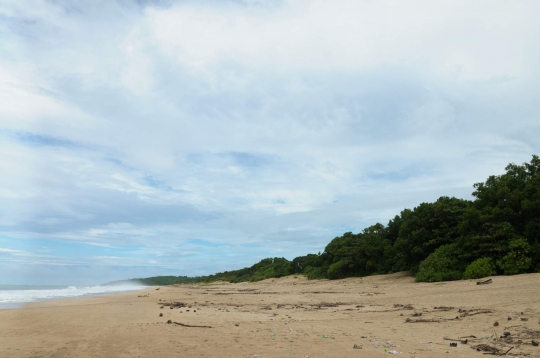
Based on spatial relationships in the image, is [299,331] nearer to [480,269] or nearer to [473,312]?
[473,312]

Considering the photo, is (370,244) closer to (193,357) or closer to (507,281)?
(507,281)

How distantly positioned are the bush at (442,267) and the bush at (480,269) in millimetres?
1015

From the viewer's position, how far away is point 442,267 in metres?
23.8

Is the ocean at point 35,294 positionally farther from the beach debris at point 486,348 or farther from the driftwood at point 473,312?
the beach debris at point 486,348

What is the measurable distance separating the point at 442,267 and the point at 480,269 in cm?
255

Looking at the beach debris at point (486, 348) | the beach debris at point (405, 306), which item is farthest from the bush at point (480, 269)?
the beach debris at point (486, 348)

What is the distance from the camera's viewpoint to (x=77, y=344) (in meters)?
8.98

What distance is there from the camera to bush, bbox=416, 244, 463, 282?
23203 mm

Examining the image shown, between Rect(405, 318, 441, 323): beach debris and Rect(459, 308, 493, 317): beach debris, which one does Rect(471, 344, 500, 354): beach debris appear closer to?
Rect(405, 318, 441, 323): beach debris

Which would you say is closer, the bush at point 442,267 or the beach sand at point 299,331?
the beach sand at point 299,331

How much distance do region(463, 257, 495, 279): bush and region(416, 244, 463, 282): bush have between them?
102cm

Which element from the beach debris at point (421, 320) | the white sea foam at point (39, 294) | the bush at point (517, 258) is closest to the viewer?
the beach debris at point (421, 320)

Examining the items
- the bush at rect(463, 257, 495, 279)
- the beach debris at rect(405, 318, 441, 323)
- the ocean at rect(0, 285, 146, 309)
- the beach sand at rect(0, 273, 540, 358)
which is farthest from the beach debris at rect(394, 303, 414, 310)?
the ocean at rect(0, 285, 146, 309)

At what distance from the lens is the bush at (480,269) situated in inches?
843
